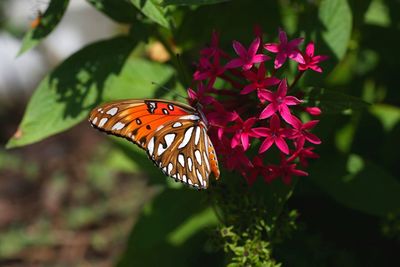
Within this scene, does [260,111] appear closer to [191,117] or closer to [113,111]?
[191,117]

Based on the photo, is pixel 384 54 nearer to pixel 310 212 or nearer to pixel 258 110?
pixel 310 212

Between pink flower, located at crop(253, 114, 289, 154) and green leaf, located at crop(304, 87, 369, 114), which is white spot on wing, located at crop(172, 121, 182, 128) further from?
green leaf, located at crop(304, 87, 369, 114)

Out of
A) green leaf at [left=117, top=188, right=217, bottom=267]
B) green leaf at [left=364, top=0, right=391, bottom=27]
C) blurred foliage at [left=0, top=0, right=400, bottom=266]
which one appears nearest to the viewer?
blurred foliage at [left=0, top=0, right=400, bottom=266]

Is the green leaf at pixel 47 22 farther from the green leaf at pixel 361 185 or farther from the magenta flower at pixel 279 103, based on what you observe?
the green leaf at pixel 361 185

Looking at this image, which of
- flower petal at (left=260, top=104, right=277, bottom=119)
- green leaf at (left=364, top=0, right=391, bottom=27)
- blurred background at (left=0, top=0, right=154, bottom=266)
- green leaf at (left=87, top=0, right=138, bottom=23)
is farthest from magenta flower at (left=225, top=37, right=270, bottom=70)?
blurred background at (left=0, top=0, right=154, bottom=266)

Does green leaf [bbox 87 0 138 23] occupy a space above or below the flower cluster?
above

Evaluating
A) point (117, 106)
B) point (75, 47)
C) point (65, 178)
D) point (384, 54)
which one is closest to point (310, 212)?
point (384, 54)
